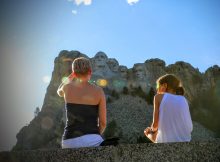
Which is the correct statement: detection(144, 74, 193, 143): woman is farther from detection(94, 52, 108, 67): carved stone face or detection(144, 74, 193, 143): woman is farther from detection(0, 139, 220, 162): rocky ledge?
detection(94, 52, 108, 67): carved stone face

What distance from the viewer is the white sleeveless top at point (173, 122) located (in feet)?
20.1

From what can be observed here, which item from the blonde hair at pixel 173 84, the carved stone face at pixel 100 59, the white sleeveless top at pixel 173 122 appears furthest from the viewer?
the carved stone face at pixel 100 59

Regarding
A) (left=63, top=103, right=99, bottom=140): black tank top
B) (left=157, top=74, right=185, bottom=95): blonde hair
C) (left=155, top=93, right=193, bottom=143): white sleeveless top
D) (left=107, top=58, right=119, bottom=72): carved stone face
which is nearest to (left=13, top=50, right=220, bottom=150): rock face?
(left=107, top=58, right=119, bottom=72): carved stone face

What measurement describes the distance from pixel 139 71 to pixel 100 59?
6.22m

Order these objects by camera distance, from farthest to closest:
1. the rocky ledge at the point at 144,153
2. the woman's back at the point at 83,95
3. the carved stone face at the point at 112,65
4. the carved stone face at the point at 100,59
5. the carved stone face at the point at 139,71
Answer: the carved stone face at the point at 112,65 < the carved stone face at the point at 100,59 < the carved stone face at the point at 139,71 < the woman's back at the point at 83,95 < the rocky ledge at the point at 144,153

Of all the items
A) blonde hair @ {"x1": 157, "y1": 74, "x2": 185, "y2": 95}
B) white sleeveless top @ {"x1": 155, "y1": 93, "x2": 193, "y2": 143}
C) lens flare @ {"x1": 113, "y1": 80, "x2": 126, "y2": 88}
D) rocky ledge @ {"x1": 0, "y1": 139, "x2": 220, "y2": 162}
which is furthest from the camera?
lens flare @ {"x1": 113, "y1": 80, "x2": 126, "y2": 88}

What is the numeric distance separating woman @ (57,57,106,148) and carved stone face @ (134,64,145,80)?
196 ft

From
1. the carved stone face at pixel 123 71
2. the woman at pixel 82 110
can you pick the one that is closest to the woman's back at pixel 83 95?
the woman at pixel 82 110

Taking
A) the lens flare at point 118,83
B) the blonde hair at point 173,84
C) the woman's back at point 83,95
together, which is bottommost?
the woman's back at point 83,95

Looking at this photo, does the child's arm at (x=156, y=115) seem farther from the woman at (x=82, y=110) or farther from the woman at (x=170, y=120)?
the woman at (x=82, y=110)

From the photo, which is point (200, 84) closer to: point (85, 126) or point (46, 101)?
point (46, 101)

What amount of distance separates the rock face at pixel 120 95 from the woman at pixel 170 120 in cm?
4792

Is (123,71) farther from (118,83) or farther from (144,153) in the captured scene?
(144,153)

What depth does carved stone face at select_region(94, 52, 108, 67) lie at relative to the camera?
66188 millimetres
